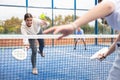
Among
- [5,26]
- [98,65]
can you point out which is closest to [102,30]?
[5,26]

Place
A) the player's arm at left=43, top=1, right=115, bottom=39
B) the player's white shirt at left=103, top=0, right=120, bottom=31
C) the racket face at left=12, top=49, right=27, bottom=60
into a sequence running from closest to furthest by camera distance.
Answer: the player's arm at left=43, top=1, right=115, bottom=39 → the player's white shirt at left=103, top=0, right=120, bottom=31 → the racket face at left=12, top=49, right=27, bottom=60

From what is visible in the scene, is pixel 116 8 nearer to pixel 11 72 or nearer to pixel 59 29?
pixel 59 29

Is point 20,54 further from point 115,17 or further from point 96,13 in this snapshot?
point 96,13

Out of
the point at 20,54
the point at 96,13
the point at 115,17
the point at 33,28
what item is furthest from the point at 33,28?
the point at 96,13

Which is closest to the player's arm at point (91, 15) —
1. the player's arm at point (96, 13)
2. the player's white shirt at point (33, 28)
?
the player's arm at point (96, 13)

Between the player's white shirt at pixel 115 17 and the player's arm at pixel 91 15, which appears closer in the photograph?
the player's arm at pixel 91 15

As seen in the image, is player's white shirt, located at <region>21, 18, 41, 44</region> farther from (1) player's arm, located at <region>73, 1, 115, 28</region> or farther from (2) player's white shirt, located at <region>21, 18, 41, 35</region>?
(1) player's arm, located at <region>73, 1, 115, 28</region>

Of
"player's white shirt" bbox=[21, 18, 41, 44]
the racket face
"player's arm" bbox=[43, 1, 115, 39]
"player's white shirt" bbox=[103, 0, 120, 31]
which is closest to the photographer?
"player's arm" bbox=[43, 1, 115, 39]

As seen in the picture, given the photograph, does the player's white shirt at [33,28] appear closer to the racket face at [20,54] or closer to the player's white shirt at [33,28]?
the player's white shirt at [33,28]

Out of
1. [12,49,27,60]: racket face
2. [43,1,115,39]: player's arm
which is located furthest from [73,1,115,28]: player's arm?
[12,49,27,60]: racket face

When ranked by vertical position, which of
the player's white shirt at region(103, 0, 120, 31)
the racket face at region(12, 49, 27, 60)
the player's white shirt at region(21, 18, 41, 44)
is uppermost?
the player's white shirt at region(103, 0, 120, 31)

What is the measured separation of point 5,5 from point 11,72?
10047 millimetres

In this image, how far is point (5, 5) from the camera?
16.4 meters

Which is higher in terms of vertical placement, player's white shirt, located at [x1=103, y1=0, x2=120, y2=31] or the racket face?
player's white shirt, located at [x1=103, y1=0, x2=120, y2=31]
